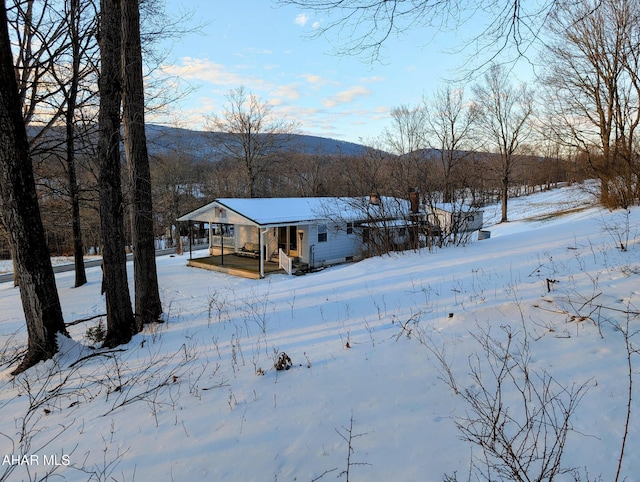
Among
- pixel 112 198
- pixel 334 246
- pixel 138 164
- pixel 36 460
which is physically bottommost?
pixel 36 460

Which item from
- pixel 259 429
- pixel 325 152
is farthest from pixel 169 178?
pixel 259 429

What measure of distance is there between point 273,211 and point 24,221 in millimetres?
12983

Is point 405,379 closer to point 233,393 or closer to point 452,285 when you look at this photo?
point 233,393

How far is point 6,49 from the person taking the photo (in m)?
4.68

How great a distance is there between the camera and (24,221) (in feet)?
15.7

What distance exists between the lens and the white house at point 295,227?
16.7 metres

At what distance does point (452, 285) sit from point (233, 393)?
4042mm

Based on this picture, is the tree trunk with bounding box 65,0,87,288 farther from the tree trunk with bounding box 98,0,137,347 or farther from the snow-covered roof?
the snow-covered roof

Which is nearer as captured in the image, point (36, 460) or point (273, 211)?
point (36, 460)

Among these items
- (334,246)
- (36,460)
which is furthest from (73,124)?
(334,246)

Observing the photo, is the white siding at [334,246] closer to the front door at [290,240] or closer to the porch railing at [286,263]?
the front door at [290,240]

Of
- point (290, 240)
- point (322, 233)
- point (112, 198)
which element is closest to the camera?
point (112, 198)

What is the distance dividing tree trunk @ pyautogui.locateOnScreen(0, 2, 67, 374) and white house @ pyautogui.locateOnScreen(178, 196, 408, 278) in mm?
10738

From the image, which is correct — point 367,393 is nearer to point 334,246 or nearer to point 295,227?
point 295,227
